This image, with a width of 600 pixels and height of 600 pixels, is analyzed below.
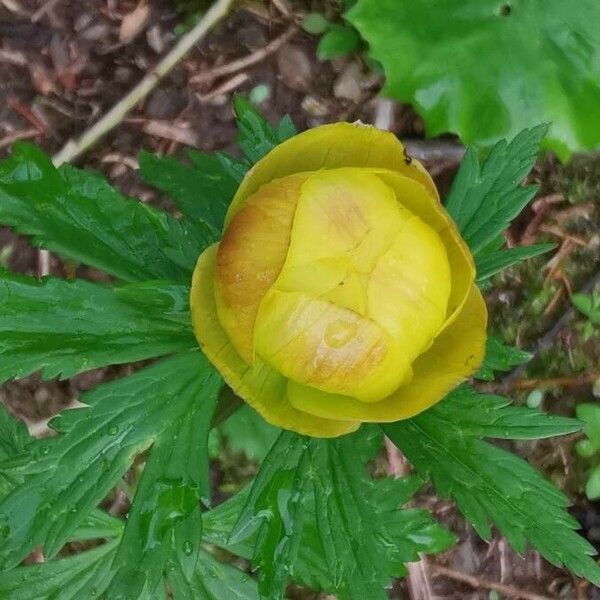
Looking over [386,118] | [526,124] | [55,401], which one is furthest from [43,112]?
[526,124]

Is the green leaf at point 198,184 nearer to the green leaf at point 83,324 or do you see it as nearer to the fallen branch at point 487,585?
the green leaf at point 83,324

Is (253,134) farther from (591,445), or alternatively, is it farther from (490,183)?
(591,445)

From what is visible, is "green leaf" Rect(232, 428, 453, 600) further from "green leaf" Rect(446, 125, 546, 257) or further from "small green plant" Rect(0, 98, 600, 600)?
"green leaf" Rect(446, 125, 546, 257)

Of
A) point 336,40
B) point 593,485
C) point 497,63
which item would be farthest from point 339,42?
point 593,485

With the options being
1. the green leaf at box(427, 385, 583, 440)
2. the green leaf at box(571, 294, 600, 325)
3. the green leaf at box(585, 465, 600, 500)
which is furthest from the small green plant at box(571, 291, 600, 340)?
the green leaf at box(427, 385, 583, 440)

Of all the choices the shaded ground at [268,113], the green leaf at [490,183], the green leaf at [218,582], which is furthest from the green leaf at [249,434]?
the green leaf at [490,183]

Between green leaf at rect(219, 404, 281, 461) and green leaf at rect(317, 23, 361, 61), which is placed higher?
green leaf at rect(317, 23, 361, 61)
